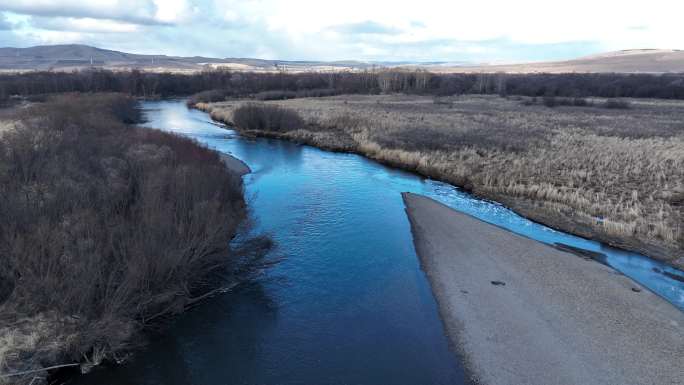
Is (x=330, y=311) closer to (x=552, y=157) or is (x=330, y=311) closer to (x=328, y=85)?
(x=552, y=157)

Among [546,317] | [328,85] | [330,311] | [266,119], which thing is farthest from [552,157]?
[328,85]

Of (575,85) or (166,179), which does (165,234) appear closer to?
(166,179)

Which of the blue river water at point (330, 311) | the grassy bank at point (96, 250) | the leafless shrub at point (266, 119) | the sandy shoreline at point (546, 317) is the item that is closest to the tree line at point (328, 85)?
the leafless shrub at point (266, 119)

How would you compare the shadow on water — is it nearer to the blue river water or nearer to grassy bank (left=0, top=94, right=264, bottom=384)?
the blue river water

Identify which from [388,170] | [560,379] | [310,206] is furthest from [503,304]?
[388,170]

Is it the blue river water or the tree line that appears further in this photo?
the tree line

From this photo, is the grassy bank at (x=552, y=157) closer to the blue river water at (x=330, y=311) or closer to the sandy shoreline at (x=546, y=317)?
the blue river water at (x=330, y=311)

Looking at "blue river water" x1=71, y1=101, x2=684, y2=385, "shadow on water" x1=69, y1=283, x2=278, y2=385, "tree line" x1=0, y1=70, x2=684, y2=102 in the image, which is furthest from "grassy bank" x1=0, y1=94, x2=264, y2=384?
"tree line" x1=0, y1=70, x2=684, y2=102
